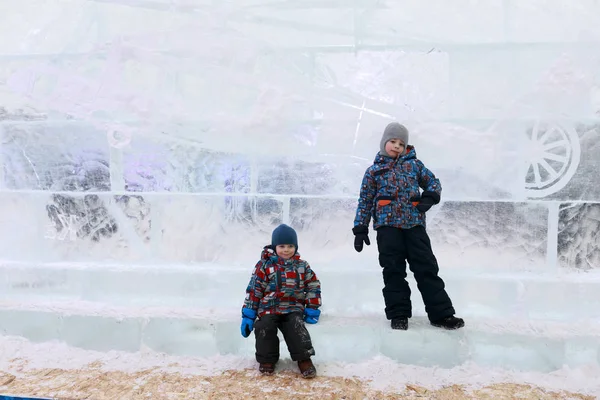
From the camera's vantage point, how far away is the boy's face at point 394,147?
3250 mm

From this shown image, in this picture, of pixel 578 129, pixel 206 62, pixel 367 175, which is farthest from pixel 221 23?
pixel 578 129

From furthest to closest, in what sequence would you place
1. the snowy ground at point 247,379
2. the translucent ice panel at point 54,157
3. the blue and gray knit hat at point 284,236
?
1. the translucent ice panel at point 54,157
2. the blue and gray knit hat at point 284,236
3. the snowy ground at point 247,379

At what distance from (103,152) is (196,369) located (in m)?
2.48

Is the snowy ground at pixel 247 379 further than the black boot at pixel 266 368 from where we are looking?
No

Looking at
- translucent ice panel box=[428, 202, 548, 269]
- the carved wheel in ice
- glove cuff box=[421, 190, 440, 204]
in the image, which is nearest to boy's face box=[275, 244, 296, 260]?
glove cuff box=[421, 190, 440, 204]

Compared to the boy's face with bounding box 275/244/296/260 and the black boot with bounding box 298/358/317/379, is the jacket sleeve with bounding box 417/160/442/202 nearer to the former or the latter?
the boy's face with bounding box 275/244/296/260

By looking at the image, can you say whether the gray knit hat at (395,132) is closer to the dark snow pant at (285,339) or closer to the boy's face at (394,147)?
the boy's face at (394,147)

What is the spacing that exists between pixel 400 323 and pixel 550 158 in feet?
6.52

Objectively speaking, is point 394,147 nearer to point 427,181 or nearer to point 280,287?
point 427,181

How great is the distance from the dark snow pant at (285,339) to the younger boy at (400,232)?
0.64m

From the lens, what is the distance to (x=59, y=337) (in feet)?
11.5

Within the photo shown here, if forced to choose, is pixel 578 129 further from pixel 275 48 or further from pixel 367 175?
pixel 275 48

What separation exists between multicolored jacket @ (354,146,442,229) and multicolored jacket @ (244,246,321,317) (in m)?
0.51

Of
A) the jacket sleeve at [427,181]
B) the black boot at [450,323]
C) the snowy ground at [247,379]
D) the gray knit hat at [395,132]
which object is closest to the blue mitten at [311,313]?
the snowy ground at [247,379]
